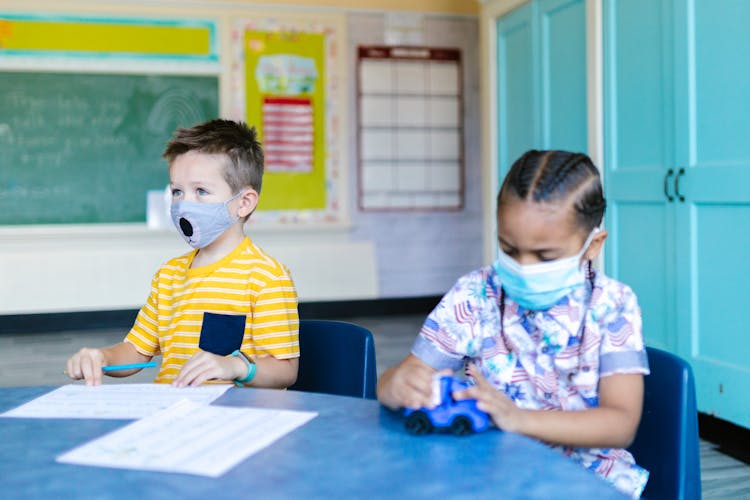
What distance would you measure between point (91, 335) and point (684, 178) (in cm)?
364

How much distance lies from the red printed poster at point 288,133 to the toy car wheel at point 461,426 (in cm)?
478

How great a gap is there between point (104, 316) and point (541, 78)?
10.3 ft

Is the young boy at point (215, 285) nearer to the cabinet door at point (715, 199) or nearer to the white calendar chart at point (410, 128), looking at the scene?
the cabinet door at point (715, 199)

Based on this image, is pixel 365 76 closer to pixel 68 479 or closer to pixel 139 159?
pixel 139 159

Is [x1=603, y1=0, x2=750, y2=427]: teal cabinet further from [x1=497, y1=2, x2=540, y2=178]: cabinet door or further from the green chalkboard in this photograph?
the green chalkboard

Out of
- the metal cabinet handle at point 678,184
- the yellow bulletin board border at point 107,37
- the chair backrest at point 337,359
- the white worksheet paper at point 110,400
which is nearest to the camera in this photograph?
the white worksheet paper at point 110,400

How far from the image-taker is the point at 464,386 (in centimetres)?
88

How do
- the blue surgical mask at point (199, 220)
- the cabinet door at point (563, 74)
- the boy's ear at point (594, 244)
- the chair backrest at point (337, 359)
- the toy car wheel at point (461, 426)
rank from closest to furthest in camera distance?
the toy car wheel at point (461, 426)
the boy's ear at point (594, 244)
the chair backrest at point (337, 359)
the blue surgical mask at point (199, 220)
the cabinet door at point (563, 74)

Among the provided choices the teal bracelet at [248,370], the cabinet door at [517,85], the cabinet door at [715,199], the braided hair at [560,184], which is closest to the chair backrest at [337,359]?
the teal bracelet at [248,370]

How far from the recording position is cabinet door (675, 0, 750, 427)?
Answer: 2609 millimetres

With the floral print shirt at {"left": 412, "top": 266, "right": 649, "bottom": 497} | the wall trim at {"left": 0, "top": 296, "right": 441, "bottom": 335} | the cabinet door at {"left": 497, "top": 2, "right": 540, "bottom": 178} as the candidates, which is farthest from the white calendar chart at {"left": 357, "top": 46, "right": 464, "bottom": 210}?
the floral print shirt at {"left": 412, "top": 266, "right": 649, "bottom": 497}

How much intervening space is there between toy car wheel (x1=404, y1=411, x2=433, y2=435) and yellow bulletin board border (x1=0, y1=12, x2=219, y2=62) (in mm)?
4832

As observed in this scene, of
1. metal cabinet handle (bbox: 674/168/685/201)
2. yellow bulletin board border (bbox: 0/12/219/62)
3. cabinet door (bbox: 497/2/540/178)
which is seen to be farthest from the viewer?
yellow bulletin board border (bbox: 0/12/219/62)

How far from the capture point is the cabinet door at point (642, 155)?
117 inches
